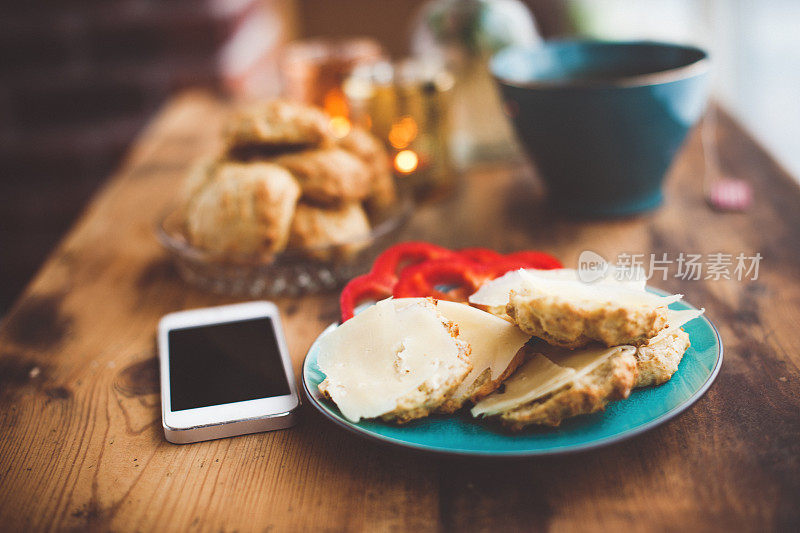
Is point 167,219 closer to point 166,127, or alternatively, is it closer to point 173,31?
point 166,127

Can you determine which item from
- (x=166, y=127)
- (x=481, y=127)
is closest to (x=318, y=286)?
(x=481, y=127)

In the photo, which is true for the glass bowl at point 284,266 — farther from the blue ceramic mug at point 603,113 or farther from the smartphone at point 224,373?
the blue ceramic mug at point 603,113

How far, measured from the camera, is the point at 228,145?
892 millimetres

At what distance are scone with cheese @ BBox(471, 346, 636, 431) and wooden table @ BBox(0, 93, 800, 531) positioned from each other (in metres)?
0.04

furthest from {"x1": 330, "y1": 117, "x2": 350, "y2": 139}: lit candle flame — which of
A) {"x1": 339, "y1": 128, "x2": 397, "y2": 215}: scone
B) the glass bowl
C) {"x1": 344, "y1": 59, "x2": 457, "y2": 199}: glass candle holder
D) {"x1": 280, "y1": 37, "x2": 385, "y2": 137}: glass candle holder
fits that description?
the glass bowl

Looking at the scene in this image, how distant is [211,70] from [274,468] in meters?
1.59

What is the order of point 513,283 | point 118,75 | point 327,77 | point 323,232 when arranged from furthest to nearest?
point 118,75
point 327,77
point 323,232
point 513,283

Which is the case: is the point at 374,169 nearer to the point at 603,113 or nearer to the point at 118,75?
the point at 603,113

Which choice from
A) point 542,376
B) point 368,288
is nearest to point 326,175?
point 368,288

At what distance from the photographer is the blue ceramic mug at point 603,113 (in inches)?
35.7

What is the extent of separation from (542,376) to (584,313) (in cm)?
6

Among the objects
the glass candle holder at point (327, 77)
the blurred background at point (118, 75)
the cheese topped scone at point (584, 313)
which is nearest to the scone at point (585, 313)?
the cheese topped scone at point (584, 313)

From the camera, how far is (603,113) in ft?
2.99

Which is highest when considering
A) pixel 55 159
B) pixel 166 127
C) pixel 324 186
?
pixel 324 186
